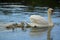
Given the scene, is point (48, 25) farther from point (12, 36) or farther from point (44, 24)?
point (12, 36)

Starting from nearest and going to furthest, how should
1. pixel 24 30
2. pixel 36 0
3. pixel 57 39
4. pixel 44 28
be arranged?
pixel 57 39, pixel 24 30, pixel 44 28, pixel 36 0

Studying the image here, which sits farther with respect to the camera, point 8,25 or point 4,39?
point 8,25

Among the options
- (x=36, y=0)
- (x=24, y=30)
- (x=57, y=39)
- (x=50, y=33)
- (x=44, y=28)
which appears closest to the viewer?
(x=57, y=39)

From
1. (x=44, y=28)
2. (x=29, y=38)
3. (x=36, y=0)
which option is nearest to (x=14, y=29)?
(x=44, y=28)

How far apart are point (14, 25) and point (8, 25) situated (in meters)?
0.33

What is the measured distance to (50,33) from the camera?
46.9 feet

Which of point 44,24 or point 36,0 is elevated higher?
point 44,24

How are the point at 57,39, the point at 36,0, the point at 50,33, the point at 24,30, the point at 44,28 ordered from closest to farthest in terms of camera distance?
the point at 57,39 → the point at 50,33 → the point at 24,30 → the point at 44,28 → the point at 36,0

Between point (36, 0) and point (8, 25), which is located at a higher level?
point (8, 25)

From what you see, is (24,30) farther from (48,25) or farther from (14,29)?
(48,25)

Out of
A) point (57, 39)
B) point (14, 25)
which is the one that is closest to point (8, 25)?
point (14, 25)

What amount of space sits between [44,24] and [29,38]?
4141 millimetres

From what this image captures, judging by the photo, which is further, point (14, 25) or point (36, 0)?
point (36, 0)

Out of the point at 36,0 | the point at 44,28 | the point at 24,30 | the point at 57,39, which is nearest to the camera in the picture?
the point at 57,39
